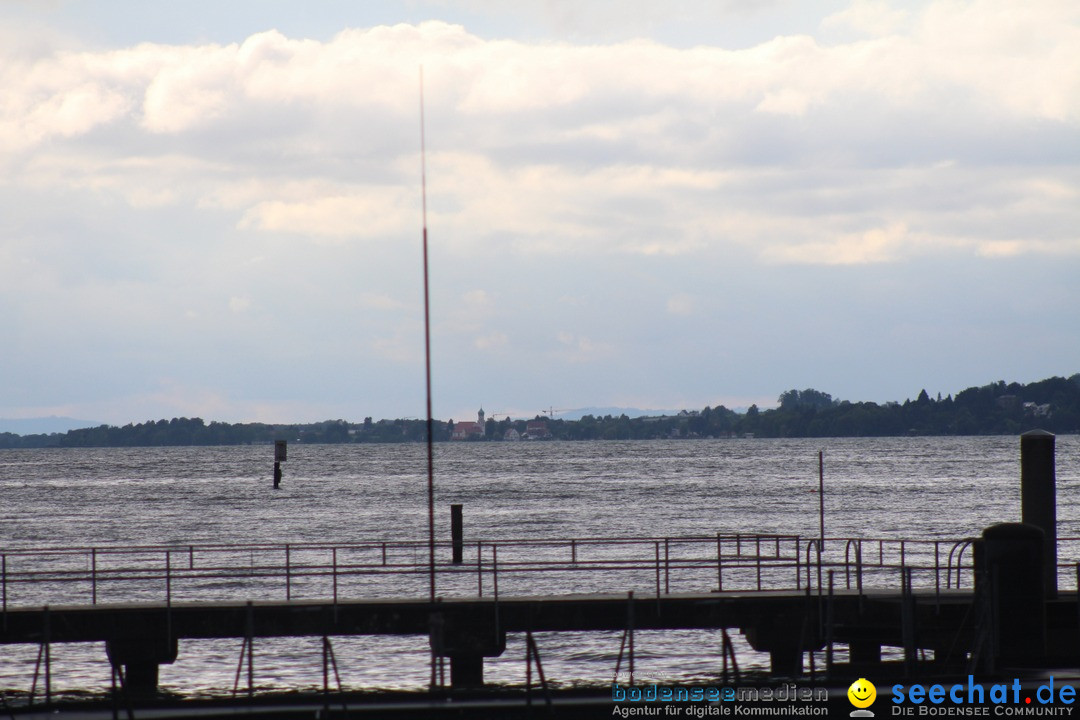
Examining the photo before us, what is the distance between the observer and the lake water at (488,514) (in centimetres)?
3503

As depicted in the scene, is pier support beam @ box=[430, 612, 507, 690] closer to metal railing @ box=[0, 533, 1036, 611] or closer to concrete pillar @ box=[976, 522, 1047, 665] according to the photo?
concrete pillar @ box=[976, 522, 1047, 665]

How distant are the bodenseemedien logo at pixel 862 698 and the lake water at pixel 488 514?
15.2 m

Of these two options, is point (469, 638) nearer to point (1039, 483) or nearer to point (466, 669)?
point (466, 669)

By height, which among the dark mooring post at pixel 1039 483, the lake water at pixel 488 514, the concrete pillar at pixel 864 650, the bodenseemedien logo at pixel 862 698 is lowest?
the lake water at pixel 488 514

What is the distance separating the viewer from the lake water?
35.0m

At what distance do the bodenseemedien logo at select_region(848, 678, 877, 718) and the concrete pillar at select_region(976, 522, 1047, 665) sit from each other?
5.29m

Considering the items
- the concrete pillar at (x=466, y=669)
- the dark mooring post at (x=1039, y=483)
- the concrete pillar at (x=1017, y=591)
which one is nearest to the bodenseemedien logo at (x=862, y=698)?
the concrete pillar at (x=1017, y=591)

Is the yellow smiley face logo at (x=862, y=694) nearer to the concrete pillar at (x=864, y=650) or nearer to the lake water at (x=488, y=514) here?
the concrete pillar at (x=864, y=650)

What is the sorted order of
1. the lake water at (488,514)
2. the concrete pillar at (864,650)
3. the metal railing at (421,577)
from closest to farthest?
the concrete pillar at (864,650), the lake water at (488,514), the metal railing at (421,577)

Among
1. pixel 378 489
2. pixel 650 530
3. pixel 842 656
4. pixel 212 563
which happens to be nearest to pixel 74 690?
pixel 842 656

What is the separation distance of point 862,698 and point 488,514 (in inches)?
3242

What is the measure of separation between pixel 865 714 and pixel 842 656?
64.1ft

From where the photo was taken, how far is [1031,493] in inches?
993

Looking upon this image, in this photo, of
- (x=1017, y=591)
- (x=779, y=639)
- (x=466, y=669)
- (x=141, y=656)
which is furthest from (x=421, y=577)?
(x=1017, y=591)
